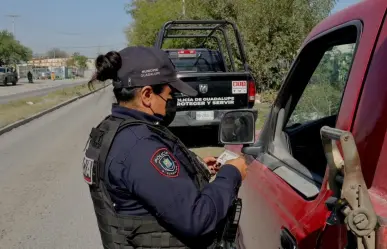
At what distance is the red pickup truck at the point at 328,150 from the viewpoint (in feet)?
3.86

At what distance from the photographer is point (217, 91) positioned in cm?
820

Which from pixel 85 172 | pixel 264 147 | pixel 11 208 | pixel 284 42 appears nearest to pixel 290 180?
pixel 264 147

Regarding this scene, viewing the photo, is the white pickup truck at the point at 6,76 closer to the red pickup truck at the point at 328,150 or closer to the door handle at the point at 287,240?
the red pickup truck at the point at 328,150

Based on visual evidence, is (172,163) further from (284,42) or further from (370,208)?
(284,42)

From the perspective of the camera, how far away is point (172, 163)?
167 centimetres

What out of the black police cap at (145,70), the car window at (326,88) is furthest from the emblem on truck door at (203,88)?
the black police cap at (145,70)

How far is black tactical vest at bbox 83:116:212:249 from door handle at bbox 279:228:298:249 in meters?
0.30

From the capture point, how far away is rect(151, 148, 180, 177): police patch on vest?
5.32 feet

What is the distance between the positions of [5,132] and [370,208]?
13.0 meters

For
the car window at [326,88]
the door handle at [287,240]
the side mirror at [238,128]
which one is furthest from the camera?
the side mirror at [238,128]

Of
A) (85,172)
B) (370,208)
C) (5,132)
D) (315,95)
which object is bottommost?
(5,132)

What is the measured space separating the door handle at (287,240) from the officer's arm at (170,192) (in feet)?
0.70

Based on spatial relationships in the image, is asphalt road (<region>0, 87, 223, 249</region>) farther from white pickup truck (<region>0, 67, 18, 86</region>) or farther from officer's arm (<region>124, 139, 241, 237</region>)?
white pickup truck (<region>0, 67, 18, 86</region>)

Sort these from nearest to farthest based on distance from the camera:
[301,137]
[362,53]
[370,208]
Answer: [370,208] < [362,53] < [301,137]
